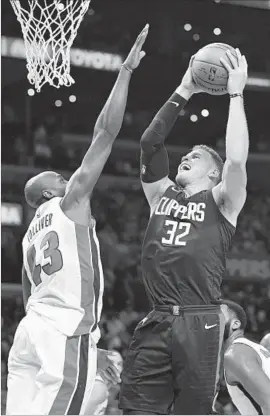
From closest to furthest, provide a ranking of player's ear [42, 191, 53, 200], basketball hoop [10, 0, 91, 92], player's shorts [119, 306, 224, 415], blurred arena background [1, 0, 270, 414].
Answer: player's shorts [119, 306, 224, 415] < player's ear [42, 191, 53, 200] < basketball hoop [10, 0, 91, 92] < blurred arena background [1, 0, 270, 414]

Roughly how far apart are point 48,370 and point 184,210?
103cm

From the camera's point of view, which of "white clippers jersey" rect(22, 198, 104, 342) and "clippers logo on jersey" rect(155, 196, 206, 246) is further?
"white clippers jersey" rect(22, 198, 104, 342)

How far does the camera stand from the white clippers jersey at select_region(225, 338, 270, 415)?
14.3ft

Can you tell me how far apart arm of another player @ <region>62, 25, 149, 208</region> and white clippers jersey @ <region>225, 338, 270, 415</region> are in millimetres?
1150

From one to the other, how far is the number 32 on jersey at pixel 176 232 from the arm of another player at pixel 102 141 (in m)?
0.48

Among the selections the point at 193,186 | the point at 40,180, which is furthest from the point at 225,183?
the point at 40,180

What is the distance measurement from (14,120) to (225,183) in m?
7.67

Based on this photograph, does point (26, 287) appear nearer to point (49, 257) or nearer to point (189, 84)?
point (49, 257)

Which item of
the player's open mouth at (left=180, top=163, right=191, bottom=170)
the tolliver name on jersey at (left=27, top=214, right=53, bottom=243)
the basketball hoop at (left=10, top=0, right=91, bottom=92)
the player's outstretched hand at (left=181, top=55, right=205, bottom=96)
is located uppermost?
the basketball hoop at (left=10, top=0, right=91, bottom=92)

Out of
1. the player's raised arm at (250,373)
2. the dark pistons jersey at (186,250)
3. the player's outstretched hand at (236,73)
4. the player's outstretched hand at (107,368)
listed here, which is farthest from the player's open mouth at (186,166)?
the player's outstretched hand at (107,368)

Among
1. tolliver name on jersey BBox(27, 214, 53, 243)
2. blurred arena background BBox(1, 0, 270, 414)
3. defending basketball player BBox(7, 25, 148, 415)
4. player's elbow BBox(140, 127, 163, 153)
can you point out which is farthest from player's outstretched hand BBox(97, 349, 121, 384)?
blurred arena background BBox(1, 0, 270, 414)

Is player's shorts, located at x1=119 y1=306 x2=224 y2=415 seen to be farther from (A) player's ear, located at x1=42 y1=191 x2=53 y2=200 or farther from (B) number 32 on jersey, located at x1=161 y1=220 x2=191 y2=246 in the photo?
(A) player's ear, located at x1=42 y1=191 x2=53 y2=200

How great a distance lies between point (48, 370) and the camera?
4.07m

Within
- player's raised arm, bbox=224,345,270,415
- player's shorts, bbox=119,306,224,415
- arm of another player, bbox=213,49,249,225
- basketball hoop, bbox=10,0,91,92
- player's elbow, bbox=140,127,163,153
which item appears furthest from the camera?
basketball hoop, bbox=10,0,91,92
